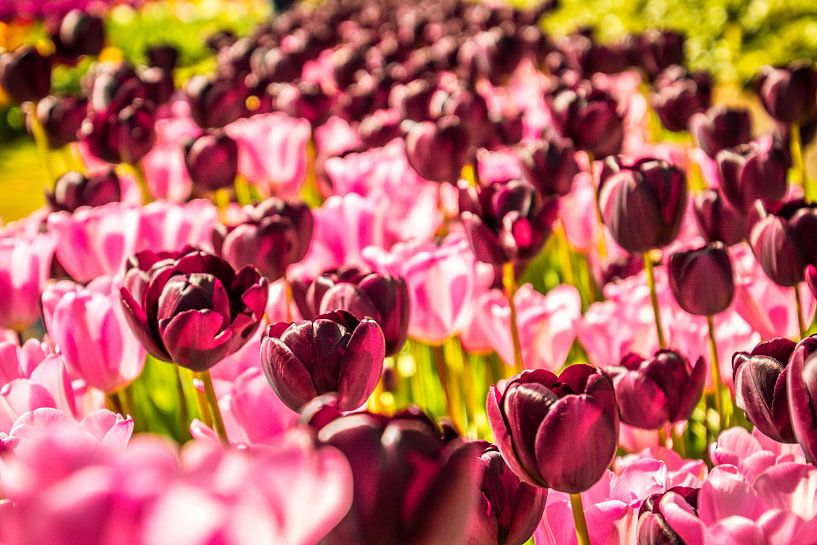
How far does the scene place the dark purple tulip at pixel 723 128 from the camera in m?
1.79

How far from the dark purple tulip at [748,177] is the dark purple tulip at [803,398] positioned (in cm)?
74

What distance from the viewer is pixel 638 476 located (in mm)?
849

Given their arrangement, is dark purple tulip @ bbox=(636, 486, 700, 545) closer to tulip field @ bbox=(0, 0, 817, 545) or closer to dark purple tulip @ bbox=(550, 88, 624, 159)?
tulip field @ bbox=(0, 0, 817, 545)

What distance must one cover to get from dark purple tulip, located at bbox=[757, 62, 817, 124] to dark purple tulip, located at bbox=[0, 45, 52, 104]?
1664mm

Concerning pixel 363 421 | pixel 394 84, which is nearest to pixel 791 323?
pixel 363 421

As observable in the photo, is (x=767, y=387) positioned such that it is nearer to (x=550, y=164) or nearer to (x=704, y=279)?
(x=704, y=279)

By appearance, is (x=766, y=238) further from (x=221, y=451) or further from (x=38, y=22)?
(x=38, y=22)

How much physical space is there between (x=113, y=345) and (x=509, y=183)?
1.99 feet

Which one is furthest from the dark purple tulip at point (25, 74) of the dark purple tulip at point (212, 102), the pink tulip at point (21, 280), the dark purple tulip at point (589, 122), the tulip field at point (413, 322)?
the dark purple tulip at point (589, 122)

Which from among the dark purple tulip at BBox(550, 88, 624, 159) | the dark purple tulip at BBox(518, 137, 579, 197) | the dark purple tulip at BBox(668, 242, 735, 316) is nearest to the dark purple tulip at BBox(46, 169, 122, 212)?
the dark purple tulip at BBox(518, 137, 579, 197)

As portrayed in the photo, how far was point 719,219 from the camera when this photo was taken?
1399 mm

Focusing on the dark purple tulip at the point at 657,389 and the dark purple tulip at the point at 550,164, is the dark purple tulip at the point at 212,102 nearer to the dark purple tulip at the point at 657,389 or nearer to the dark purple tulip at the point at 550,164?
the dark purple tulip at the point at 550,164

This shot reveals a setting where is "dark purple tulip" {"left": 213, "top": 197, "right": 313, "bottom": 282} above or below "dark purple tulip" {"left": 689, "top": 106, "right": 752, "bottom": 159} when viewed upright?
above

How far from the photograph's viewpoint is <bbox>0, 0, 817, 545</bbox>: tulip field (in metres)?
0.56
